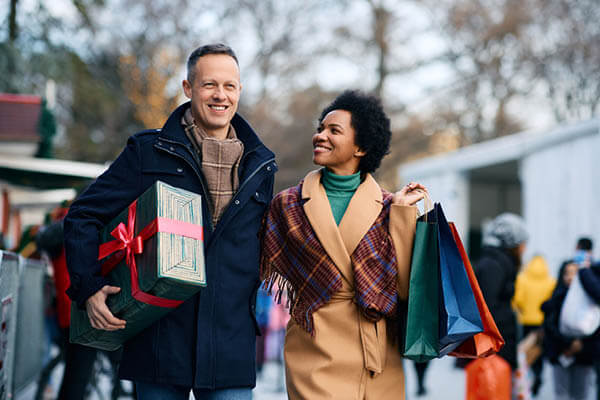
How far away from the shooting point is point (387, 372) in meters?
3.10

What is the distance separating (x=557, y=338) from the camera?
22.1 feet

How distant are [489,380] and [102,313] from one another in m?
3.96

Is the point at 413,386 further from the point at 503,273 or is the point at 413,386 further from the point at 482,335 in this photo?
the point at 482,335

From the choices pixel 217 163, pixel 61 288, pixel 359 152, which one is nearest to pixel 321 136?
pixel 359 152

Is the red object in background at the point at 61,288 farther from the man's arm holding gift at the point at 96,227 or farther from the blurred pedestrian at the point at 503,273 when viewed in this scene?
the blurred pedestrian at the point at 503,273

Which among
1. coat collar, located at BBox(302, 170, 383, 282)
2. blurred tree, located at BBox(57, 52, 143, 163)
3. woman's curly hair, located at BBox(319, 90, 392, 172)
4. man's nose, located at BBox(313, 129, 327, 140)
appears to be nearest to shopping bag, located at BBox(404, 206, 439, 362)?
coat collar, located at BBox(302, 170, 383, 282)

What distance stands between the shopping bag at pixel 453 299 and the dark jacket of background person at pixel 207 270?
31.1 inches

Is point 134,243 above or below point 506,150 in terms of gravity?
below

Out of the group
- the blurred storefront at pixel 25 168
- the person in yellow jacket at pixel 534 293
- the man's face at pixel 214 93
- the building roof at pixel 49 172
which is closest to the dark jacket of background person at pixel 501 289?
the person in yellow jacket at pixel 534 293

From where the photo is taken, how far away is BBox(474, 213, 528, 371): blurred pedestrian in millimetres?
6008

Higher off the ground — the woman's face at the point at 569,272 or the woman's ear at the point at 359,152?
the woman's ear at the point at 359,152

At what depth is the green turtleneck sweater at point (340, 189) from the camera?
325cm

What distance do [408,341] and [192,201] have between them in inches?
42.2

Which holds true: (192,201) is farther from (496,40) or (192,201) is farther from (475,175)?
(496,40)
